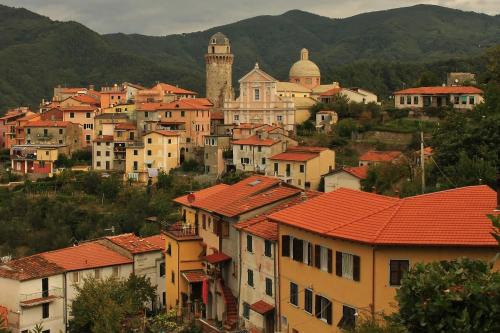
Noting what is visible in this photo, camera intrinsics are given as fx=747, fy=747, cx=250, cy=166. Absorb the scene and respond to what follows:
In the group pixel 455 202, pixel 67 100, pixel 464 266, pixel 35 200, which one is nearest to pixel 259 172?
pixel 35 200

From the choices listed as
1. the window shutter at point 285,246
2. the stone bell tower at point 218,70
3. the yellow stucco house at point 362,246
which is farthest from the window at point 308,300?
the stone bell tower at point 218,70

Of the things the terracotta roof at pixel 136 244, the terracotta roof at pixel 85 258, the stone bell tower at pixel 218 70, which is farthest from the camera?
the stone bell tower at pixel 218 70

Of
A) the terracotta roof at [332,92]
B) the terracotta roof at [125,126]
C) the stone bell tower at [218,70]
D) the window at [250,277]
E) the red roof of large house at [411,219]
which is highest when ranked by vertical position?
the stone bell tower at [218,70]

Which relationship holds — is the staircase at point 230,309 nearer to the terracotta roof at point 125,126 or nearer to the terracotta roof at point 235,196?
the terracotta roof at point 235,196

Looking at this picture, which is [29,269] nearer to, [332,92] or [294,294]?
[294,294]

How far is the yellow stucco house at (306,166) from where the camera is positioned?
5684 cm

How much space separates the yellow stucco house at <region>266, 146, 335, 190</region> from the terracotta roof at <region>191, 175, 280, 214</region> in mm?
24497

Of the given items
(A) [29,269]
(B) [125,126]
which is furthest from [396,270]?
(B) [125,126]

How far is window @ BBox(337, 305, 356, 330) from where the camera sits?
19953mm

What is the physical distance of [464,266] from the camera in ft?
41.2

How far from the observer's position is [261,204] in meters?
27.8

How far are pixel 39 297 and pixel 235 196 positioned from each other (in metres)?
10.4

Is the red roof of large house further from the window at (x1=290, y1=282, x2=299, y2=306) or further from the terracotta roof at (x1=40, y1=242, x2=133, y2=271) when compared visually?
the terracotta roof at (x1=40, y1=242, x2=133, y2=271)

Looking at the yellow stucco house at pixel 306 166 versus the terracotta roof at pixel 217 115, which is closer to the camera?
the yellow stucco house at pixel 306 166
